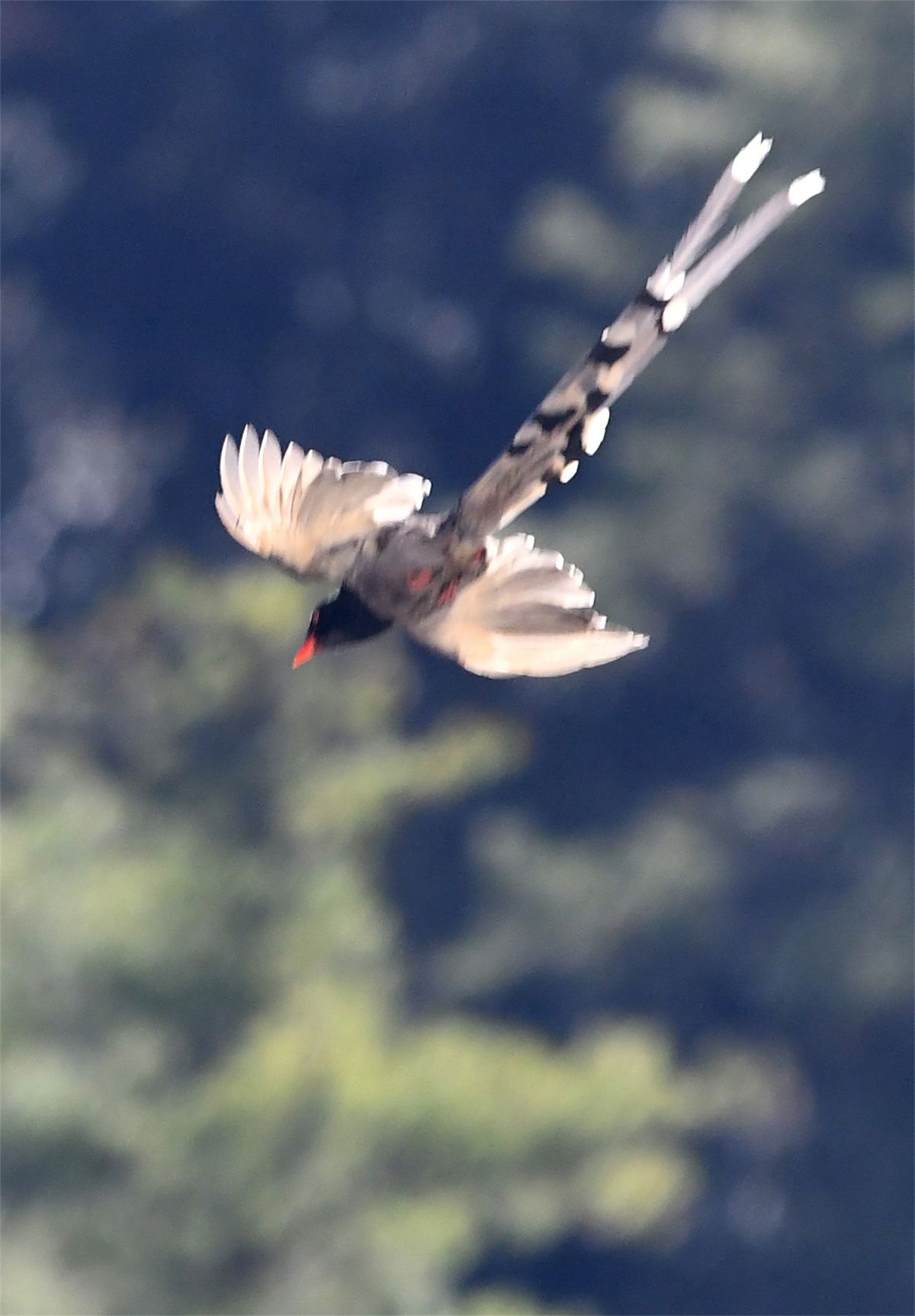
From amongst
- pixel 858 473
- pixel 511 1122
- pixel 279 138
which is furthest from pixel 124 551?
pixel 511 1122

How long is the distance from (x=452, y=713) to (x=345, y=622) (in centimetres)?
769

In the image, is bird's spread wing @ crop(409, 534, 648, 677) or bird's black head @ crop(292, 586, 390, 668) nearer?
bird's spread wing @ crop(409, 534, 648, 677)

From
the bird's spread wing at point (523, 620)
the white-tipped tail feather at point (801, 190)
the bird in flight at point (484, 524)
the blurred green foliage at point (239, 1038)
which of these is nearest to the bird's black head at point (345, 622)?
the bird in flight at point (484, 524)

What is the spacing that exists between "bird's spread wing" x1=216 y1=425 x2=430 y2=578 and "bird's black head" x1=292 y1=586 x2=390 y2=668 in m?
0.08

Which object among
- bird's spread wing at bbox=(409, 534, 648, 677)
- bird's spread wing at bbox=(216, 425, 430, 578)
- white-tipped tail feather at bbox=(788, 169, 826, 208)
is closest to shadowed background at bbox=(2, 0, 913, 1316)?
bird's spread wing at bbox=(216, 425, 430, 578)

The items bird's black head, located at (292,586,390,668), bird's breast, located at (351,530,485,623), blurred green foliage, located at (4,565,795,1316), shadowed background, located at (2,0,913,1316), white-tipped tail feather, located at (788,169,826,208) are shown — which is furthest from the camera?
shadowed background, located at (2,0,913,1316)

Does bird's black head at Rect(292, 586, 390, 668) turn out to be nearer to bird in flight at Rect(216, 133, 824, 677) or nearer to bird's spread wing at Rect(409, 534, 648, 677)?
bird in flight at Rect(216, 133, 824, 677)

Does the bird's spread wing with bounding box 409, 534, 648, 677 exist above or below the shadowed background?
below

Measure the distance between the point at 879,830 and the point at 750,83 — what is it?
3.38 m

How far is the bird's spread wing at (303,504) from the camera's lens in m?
2.88

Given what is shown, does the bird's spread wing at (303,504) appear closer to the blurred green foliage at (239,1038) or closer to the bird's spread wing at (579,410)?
the bird's spread wing at (579,410)

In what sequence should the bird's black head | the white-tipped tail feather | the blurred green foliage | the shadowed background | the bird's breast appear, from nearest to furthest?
1. the white-tipped tail feather
2. the bird's breast
3. the bird's black head
4. the blurred green foliage
5. the shadowed background

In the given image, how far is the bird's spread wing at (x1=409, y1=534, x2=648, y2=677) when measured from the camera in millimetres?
2598

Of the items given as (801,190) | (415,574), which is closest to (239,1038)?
(415,574)
